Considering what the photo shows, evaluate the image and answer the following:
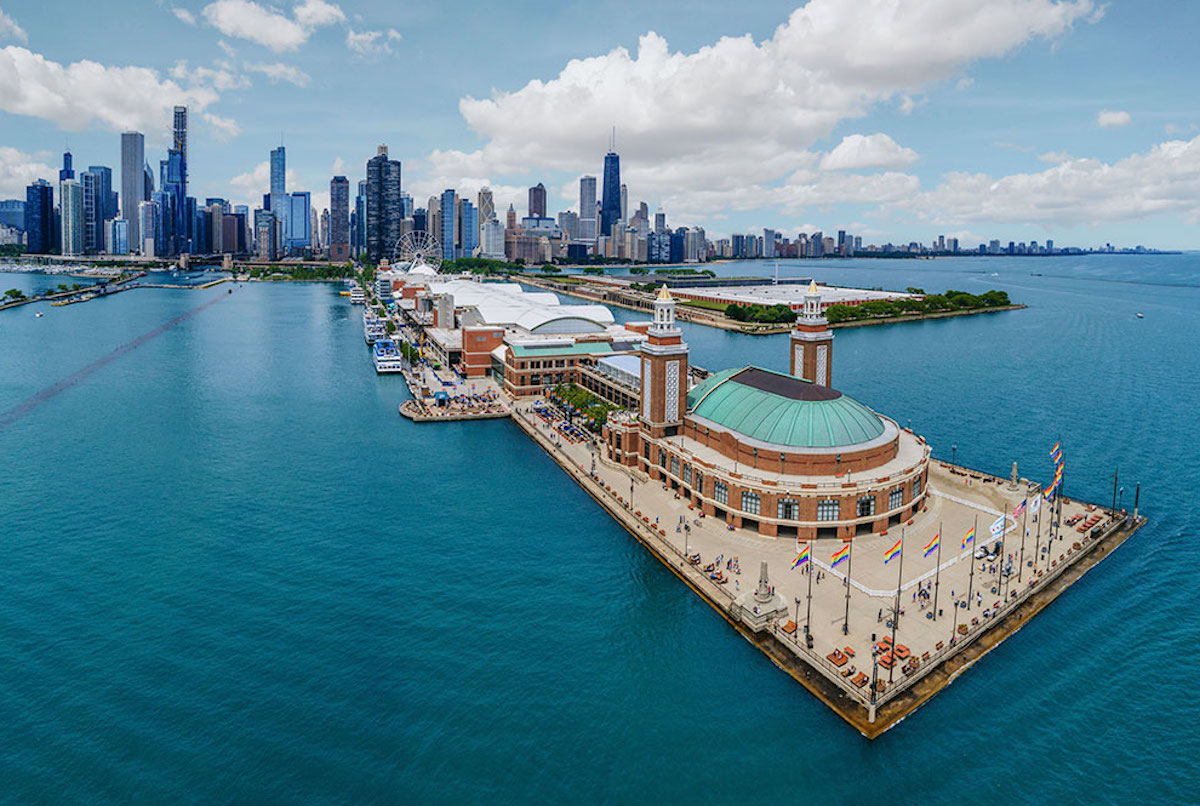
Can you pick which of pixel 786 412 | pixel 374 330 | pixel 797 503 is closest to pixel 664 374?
pixel 786 412

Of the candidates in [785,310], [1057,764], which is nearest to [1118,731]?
[1057,764]

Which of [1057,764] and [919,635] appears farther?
[919,635]

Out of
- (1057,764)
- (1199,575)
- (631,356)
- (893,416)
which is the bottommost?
(1057,764)

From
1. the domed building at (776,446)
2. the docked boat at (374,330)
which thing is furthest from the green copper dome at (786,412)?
the docked boat at (374,330)

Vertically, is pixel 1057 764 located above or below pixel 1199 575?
below

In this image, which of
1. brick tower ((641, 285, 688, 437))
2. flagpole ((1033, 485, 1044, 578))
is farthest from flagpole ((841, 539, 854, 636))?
brick tower ((641, 285, 688, 437))

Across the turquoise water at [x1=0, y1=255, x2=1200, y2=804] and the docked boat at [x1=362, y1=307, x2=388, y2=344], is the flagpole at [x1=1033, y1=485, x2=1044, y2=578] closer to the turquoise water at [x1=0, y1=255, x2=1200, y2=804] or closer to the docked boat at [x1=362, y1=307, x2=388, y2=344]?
the turquoise water at [x1=0, y1=255, x2=1200, y2=804]

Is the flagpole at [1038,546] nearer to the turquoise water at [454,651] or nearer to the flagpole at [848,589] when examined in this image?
the turquoise water at [454,651]

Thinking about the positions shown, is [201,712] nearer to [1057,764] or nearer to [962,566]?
[1057,764]
